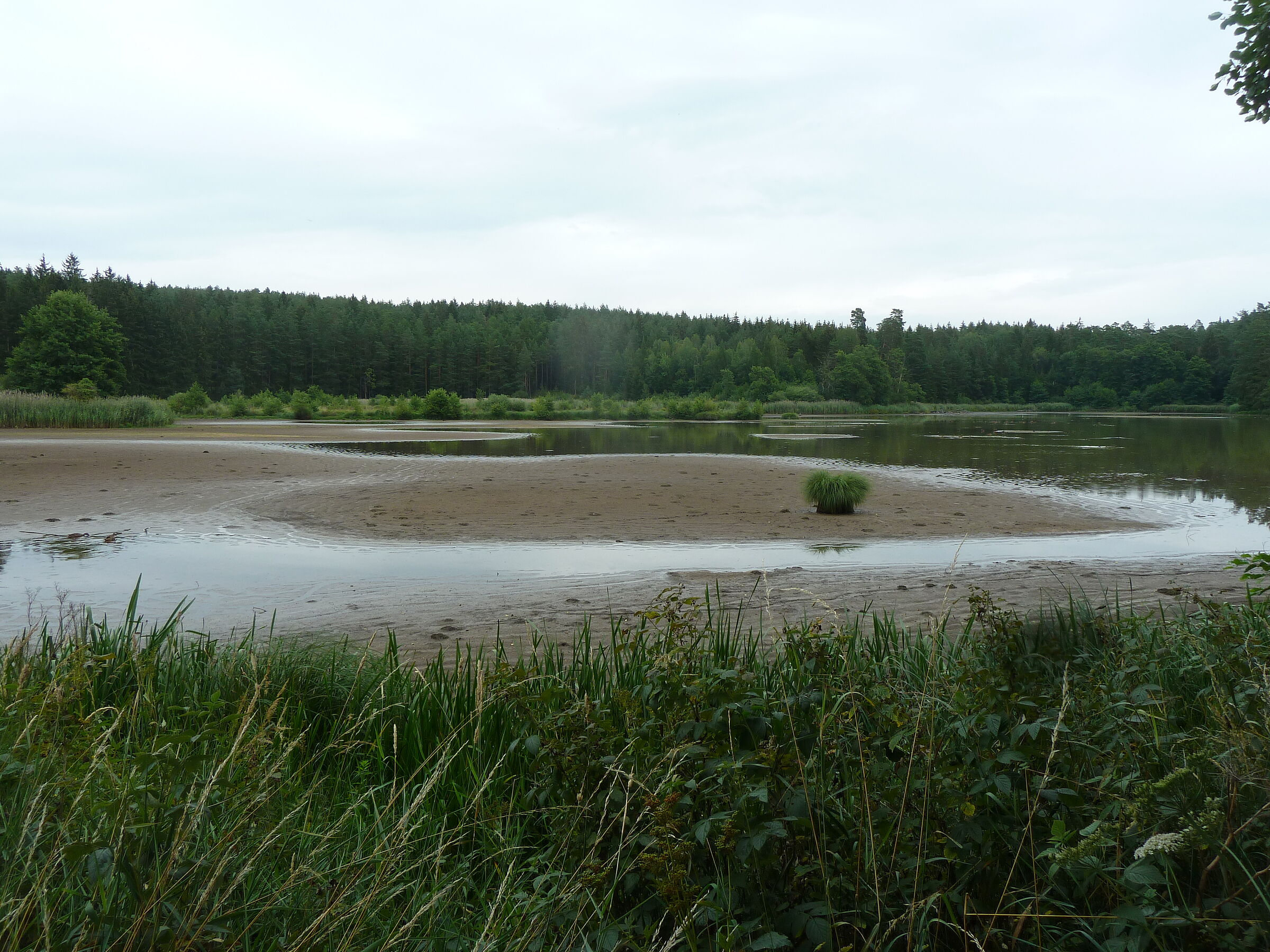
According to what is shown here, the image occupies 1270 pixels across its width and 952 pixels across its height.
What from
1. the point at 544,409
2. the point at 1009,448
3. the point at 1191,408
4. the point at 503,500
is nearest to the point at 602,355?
the point at 544,409

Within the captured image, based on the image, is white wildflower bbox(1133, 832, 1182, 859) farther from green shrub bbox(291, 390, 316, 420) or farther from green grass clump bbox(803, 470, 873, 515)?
green shrub bbox(291, 390, 316, 420)

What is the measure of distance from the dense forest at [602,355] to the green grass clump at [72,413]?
56.0m

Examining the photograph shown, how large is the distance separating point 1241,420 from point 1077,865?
93.0m

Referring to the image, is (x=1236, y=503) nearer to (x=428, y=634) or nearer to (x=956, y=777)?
(x=428, y=634)

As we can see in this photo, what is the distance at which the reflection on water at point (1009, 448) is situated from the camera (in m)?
23.9

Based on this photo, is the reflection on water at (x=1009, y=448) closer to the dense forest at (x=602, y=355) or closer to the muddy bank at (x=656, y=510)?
the muddy bank at (x=656, y=510)

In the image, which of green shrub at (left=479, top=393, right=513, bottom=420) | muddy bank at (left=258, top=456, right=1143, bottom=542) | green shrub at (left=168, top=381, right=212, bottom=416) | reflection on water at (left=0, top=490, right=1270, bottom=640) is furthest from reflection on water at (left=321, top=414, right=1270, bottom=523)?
green shrub at (left=168, top=381, right=212, bottom=416)

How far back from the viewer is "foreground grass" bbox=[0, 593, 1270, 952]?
7.82 ft

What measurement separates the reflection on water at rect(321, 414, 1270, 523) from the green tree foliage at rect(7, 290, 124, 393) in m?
56.1

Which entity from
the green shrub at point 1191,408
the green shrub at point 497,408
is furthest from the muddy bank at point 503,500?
the green shrub at point 1191,408

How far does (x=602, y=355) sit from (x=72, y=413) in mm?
104664

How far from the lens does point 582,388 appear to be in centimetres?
14300

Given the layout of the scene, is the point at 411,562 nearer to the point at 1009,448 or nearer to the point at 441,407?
the point at 1009,448

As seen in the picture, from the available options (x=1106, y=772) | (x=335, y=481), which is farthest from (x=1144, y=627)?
(x=335, y=481)
